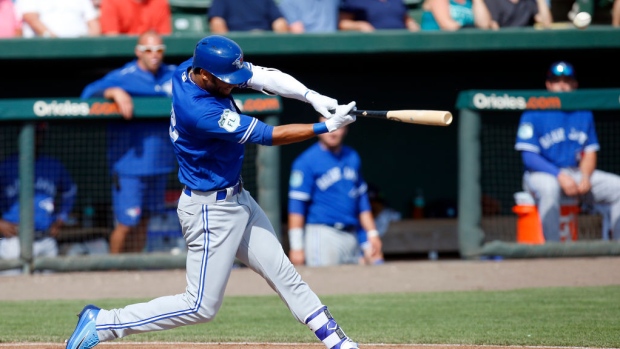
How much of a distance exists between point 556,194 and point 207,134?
14.0ft

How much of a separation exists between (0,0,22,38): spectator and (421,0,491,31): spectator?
369 centimetres

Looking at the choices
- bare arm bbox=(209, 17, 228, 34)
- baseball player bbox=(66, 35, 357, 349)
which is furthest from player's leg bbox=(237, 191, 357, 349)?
bare arm bbox=(209, 17, 228, 34)

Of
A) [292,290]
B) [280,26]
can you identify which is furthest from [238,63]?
[280,26]

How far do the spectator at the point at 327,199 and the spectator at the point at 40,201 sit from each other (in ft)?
6.34

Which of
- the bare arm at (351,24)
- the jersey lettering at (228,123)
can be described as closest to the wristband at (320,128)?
the jersey lettering at (228,123)

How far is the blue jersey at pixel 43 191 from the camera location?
764cm

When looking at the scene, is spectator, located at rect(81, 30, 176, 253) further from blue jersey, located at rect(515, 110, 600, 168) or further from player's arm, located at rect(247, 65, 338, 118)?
player's arm, located at rect(247, 65, 338, 118)

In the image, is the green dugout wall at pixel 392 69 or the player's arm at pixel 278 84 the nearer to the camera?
the player's arm at pixel 278 84

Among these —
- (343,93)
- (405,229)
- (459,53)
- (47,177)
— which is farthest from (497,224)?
(47,177)

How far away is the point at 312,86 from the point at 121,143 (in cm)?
249

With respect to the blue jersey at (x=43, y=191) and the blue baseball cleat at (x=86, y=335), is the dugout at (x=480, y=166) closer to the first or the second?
the blue jersey at (x=43, y=191)

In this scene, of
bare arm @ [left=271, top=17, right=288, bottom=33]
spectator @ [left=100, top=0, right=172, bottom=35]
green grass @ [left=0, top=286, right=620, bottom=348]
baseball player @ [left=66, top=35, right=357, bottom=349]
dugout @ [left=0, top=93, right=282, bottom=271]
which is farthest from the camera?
bare arm @ [left=271, top=17, right=288, bottom=33]

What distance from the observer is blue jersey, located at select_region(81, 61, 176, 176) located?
24.8 feet

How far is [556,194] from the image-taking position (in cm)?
758
